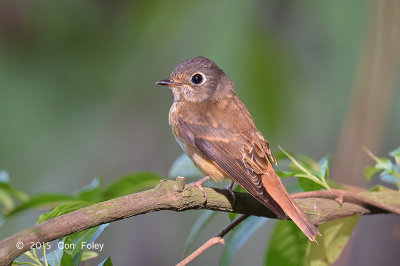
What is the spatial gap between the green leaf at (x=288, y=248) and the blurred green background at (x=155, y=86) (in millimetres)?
198

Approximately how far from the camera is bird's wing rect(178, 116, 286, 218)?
2.52 m

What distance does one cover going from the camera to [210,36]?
2.64m

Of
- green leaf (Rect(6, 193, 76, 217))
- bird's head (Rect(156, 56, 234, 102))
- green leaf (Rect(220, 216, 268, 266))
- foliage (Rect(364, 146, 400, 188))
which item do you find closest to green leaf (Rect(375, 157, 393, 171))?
foliage (Rect(364, 146, 400, 188))

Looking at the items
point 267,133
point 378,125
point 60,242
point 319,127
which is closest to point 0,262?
point 60,242

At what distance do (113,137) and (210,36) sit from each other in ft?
7.58

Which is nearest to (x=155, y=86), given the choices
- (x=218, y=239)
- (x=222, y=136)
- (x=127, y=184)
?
(x=222, y=136)

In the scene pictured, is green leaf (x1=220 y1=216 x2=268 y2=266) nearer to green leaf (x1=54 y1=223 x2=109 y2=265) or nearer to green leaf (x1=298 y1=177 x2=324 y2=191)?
green leaf (x1=298 y1=177 x2=324 y2=191)

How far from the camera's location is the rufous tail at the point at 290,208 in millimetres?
2105

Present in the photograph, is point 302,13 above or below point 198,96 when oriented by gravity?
above

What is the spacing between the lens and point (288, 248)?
2355 mm

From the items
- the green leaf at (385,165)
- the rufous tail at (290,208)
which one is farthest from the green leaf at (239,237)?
the green leaf at (385,165)

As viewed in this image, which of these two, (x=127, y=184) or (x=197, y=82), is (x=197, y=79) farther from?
(x=127, y=184)

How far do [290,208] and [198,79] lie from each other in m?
1.38

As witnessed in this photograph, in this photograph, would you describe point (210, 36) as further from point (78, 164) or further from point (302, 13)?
point (78, 164)
